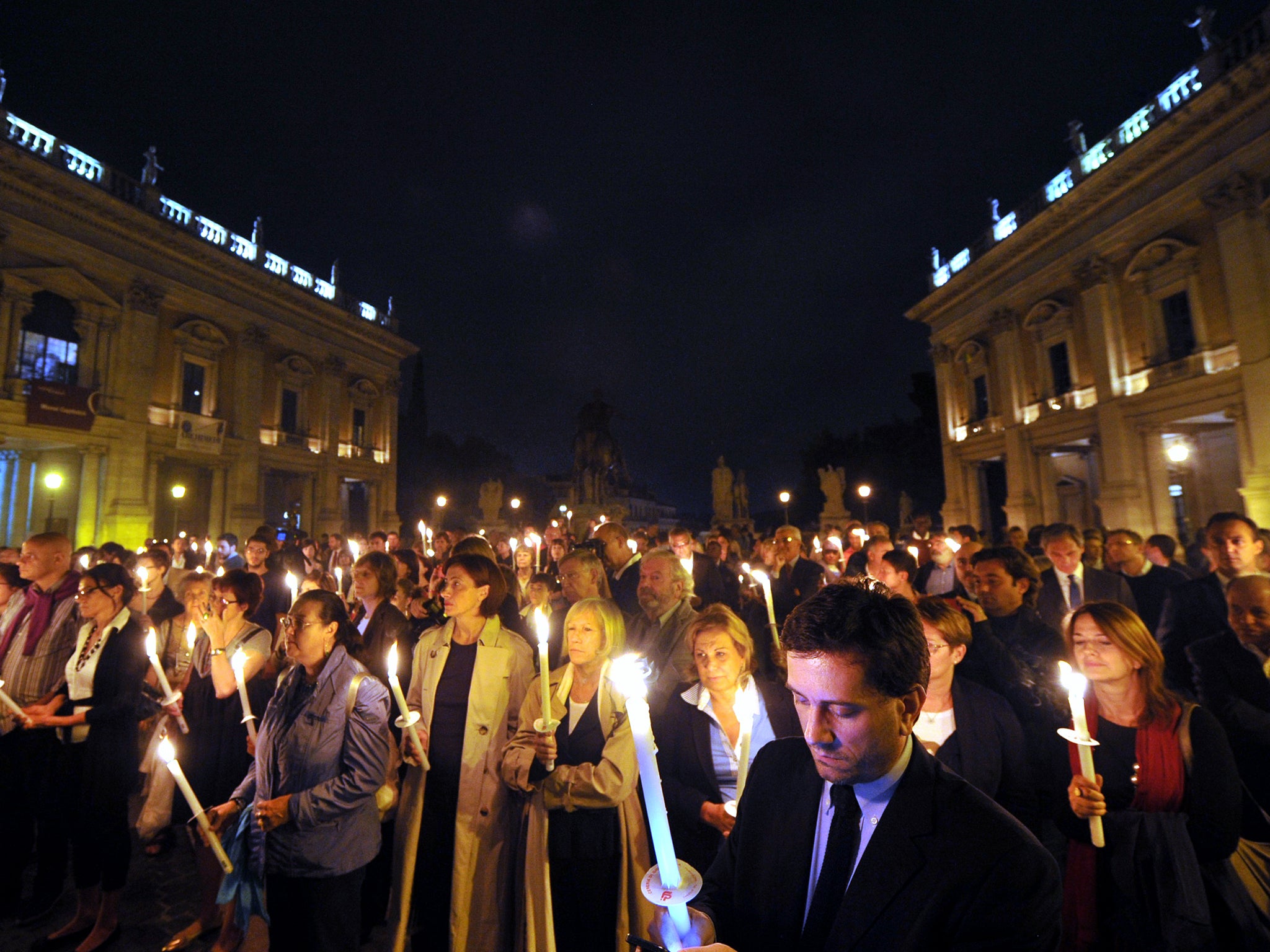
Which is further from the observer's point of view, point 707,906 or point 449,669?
point 449,669

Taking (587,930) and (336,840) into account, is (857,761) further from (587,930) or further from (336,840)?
(336,840)

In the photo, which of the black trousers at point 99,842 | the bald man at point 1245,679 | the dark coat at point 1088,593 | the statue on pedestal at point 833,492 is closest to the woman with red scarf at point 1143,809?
the bald man at point 1245,679

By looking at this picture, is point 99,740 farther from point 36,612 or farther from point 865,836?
point 865,836

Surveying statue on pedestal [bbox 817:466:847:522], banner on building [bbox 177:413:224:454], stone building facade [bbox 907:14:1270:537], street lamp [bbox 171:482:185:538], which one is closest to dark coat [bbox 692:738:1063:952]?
stone building facade [bbox 907:14:1270:537]

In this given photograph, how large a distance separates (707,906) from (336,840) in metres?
2.10

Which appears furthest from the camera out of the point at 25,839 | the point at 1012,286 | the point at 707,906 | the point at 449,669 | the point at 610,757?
the point at 1012,286

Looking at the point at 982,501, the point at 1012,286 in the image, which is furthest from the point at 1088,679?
the point at 982,501

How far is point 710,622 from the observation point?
2.86 metres

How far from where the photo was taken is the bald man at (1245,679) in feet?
9.32

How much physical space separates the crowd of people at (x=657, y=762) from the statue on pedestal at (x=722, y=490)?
20603 mm

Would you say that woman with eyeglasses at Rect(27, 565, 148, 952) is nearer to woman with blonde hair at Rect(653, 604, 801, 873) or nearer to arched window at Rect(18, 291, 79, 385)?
woman with blonde hair at Rect(653, 604, 801, 873)

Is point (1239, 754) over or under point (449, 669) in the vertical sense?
under

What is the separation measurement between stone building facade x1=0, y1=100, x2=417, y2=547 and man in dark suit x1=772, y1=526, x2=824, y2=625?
896 inches

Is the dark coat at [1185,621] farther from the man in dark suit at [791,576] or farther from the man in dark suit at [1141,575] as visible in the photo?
the man in dark suit at [791,576]
